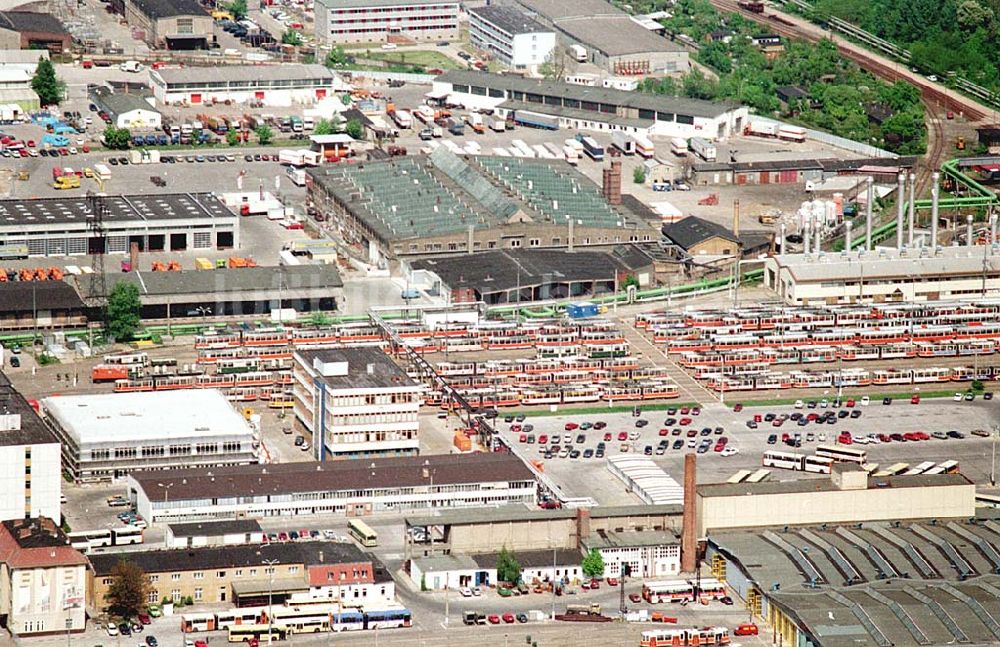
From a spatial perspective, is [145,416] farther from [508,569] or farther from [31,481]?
[508,569]

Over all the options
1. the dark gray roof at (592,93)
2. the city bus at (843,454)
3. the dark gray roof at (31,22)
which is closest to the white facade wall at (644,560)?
the city bus at (843,454)

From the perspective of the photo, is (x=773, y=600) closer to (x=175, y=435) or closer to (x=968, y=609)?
(x=968, y=609)

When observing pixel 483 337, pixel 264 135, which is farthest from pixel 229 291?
pixel 264 135

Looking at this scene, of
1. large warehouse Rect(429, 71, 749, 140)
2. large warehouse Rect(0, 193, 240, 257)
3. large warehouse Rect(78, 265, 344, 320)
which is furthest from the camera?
large warehouse Rect(429, 71, 749, 140)

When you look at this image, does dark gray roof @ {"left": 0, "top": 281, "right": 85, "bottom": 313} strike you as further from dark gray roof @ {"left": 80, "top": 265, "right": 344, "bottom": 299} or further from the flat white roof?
the flat white roof

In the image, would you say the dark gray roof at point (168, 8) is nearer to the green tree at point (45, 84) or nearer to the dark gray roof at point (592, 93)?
the green tree at point (45, 84)

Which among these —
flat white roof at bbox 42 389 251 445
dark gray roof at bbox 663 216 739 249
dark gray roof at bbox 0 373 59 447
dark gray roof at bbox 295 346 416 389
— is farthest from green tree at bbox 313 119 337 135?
dark gray roof at bbox 0 373 59 447

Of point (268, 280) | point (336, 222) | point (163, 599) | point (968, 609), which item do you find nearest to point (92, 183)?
point (336, 222)
